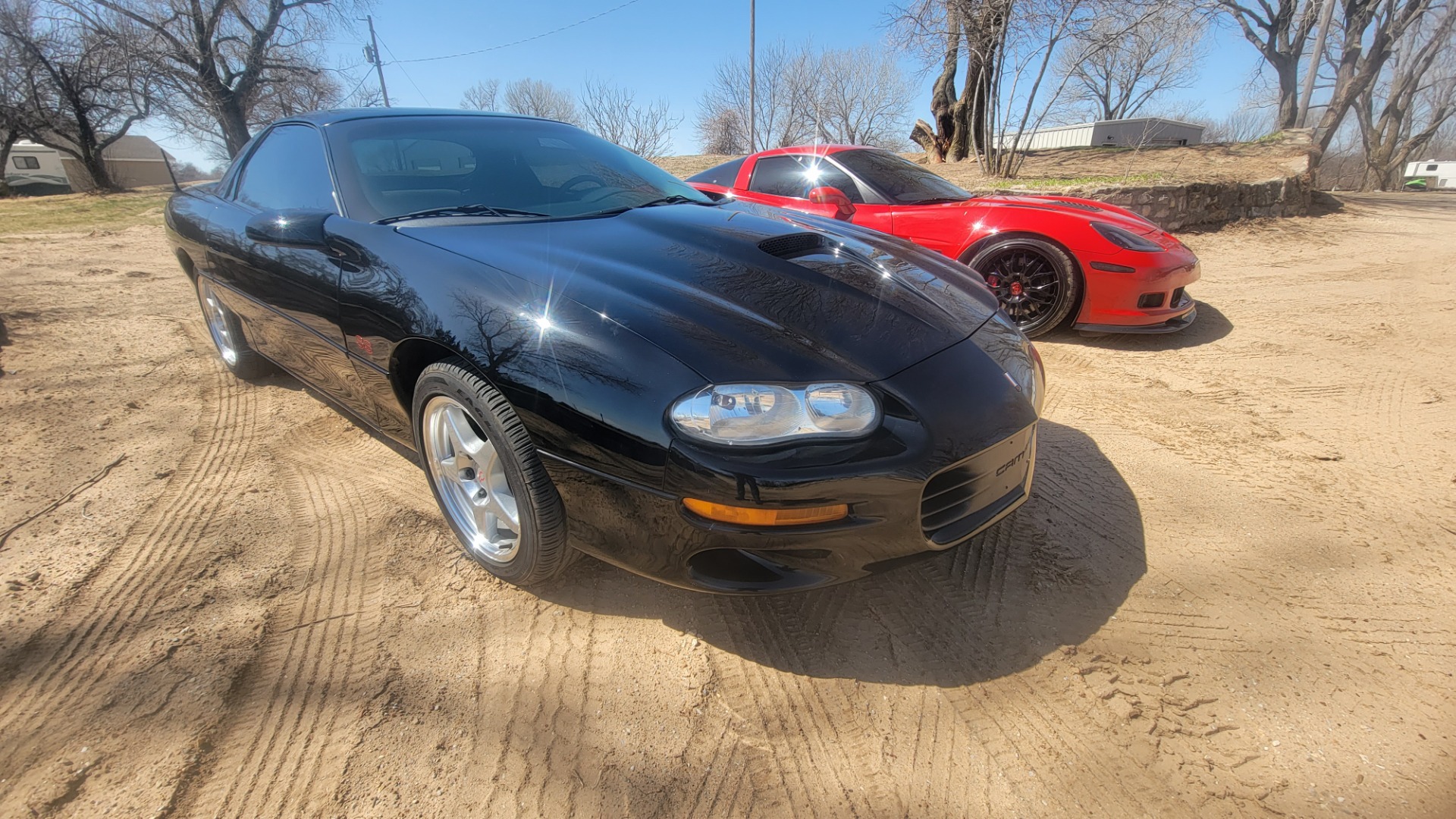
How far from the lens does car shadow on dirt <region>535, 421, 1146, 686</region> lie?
1755 millimetres

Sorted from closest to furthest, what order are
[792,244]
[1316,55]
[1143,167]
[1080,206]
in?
[792,244]
[1080,206]
[1143,167]
[1316,55]

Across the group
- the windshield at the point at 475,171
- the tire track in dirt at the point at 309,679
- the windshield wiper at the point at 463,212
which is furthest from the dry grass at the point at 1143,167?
the tire track in dirt at the point at 309,679

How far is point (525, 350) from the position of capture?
1.68m

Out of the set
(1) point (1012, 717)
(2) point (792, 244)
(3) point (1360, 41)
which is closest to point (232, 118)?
(2) point (792, 244)

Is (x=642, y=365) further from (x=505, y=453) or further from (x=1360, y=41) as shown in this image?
(x=1360, y=41)

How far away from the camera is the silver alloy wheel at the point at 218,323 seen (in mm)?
3574

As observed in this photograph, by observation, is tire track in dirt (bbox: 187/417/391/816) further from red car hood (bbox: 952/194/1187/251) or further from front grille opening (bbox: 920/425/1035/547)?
red car hood (bbox: 952/194/1187/251)

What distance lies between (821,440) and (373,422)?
1822 millimetres

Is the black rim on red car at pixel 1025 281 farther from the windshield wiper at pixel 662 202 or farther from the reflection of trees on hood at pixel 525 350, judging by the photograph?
the reflection of trees on hood at pixel 525 350

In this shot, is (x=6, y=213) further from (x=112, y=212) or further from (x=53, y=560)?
(x=53, y=560)

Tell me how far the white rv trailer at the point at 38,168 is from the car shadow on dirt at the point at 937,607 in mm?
33744

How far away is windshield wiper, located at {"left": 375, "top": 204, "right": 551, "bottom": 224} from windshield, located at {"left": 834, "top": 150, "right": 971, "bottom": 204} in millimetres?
3223

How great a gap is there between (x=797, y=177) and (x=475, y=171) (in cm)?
304

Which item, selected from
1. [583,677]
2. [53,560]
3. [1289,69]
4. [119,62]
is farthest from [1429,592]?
[119,62]
